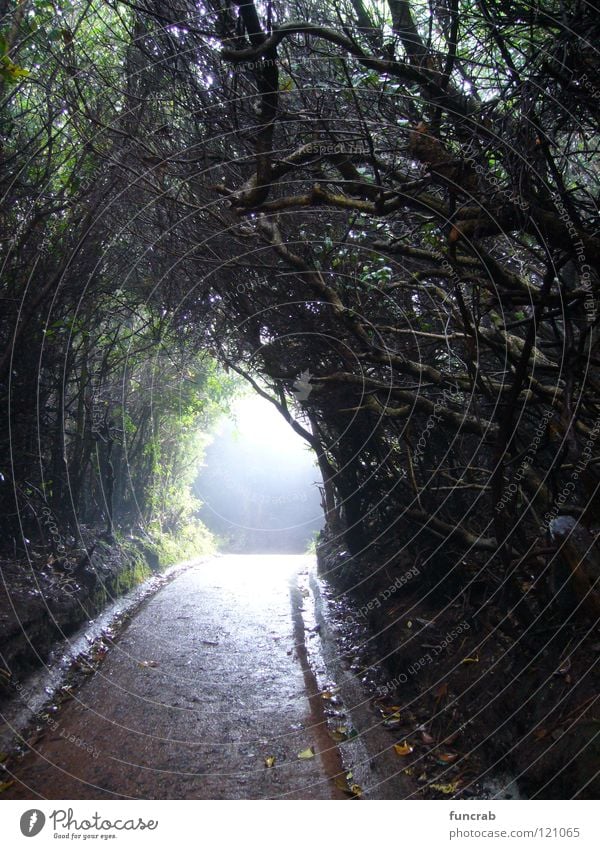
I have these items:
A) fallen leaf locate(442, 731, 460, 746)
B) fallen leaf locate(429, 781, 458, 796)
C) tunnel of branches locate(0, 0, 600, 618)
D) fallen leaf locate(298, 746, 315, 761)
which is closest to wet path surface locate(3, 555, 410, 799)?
fallen leaf locate(298, 746, 315, 761)

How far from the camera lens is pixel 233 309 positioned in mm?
8367

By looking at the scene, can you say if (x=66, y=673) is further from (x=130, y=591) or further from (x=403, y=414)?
(x=403, y=414)

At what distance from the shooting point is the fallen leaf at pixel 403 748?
12.6ft

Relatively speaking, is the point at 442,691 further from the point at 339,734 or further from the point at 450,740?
the point at 339,734

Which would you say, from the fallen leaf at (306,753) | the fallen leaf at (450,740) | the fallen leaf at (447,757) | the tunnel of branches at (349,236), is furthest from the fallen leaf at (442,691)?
the fallen leaf at (306,753)

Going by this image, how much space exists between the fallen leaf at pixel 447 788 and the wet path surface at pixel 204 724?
0.75 feet

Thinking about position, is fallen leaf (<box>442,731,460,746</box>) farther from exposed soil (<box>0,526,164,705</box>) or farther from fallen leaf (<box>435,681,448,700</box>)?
exposed soil (<box>0,526,164,705</box>)

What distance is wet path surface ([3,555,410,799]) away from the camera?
3627 mm

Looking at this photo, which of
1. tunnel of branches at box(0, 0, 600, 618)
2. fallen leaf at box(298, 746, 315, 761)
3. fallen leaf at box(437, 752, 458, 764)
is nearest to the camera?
tunnel of branches at box(0, 0, 600, 618)

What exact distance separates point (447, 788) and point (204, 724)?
212 cm
